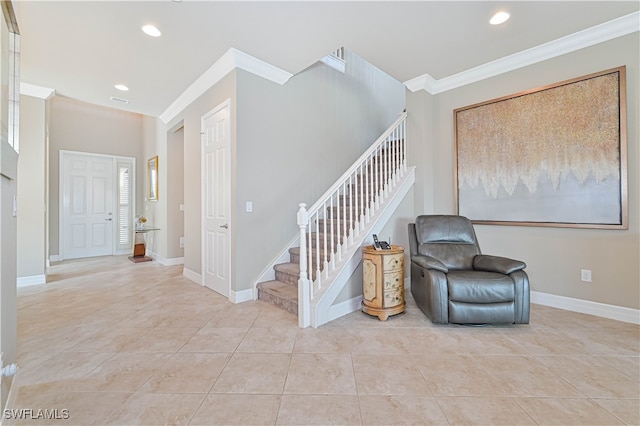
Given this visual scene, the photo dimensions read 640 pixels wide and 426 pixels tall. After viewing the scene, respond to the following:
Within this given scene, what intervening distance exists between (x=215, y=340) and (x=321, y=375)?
102 centimetres

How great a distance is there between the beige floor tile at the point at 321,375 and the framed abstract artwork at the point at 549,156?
276cm

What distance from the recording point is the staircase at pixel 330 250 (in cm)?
260

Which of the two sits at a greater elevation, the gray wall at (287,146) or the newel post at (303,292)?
the gray wall at (287,146)

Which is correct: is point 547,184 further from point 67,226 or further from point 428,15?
point 67,226

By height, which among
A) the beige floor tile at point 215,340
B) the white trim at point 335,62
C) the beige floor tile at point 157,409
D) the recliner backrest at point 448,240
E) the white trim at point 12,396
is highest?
the white trim at point 335,62

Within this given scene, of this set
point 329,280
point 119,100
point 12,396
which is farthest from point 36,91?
point 329,280

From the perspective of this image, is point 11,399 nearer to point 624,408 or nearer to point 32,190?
point 624,408

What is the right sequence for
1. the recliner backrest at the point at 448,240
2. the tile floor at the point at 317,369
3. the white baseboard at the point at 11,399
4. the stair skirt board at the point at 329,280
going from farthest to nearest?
the recliner backrest at the point at 448,240, the stair skirt board at the point at 329,280, the tile floor at the point at 317,369, the white baseboard at the point at 11,399

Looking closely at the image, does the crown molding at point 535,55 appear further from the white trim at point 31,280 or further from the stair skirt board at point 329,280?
the white trim at point 31,280

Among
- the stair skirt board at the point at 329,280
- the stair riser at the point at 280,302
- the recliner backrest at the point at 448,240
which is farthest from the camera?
the recliner backrest at the point at 448,240

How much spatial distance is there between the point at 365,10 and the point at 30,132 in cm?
496

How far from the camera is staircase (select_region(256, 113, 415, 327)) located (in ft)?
8.54

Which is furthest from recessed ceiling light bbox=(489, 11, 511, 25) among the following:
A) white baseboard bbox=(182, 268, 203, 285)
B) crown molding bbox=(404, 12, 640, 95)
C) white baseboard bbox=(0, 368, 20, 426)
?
white baseboard bbox=(182, 268, 203, 285)

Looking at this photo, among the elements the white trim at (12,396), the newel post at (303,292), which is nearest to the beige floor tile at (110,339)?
the white trim at (12,396)
